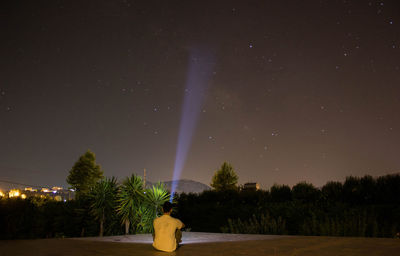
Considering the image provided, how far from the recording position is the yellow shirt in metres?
5.35

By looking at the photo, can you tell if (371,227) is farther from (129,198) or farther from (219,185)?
(219,185)

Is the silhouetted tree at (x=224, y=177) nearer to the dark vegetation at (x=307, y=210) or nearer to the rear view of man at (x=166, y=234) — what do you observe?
the dark vegetation at (x=307, y=210)


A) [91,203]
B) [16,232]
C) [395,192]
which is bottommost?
[16,232]

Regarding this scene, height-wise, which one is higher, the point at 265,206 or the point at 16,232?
the point at 265,206

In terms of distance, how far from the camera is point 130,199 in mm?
12266

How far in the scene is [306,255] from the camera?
4.50 m

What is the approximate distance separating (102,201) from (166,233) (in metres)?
7.21

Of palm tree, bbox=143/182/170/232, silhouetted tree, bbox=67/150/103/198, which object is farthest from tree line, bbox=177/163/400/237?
silhouetted tree, bbox=67/150/103/198

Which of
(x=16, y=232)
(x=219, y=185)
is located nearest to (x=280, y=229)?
(x=16, y=232)

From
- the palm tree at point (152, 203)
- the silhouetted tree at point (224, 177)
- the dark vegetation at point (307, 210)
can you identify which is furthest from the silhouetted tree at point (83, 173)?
the palm tree at point (152, 203)

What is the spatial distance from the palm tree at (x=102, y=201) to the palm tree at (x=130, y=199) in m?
0.31

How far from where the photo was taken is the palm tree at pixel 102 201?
11.8m

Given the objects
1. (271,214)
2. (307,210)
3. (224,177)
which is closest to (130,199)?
(271,214)

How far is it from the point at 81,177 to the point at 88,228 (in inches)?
1113
